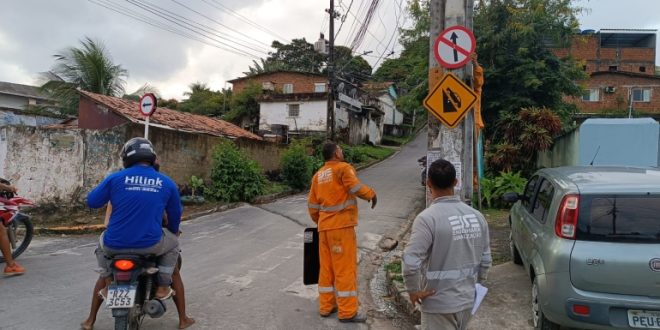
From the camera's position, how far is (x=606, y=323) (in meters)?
3.72

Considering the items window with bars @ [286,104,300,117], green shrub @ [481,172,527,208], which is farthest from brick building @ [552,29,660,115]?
green shrub @ [481,172,527,208]

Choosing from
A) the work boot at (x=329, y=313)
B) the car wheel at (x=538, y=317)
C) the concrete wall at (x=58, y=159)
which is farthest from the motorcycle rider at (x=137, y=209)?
the concrete wall at (x=58, y=159)

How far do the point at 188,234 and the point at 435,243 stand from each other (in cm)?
788

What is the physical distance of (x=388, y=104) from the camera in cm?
4628

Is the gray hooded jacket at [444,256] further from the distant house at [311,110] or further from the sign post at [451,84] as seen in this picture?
the distant house at [311,110]

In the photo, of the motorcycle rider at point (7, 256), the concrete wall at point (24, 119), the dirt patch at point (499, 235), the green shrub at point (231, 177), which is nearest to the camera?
the motorcycle rider at point (7, 256)

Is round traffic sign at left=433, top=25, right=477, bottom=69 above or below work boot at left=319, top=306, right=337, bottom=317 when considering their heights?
above

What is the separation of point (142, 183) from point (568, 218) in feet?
11.7

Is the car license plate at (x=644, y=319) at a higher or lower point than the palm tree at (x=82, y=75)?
lower

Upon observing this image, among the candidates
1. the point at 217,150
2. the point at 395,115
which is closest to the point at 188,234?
the point at 217,150

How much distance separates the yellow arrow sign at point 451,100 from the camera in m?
5.45

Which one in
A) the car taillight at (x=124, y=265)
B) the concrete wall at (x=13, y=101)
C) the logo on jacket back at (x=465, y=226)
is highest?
the concrete wall at (x=13, y=101)

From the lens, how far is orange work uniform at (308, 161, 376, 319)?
4820 millimetres

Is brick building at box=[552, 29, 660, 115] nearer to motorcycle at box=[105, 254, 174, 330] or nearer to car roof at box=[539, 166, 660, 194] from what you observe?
car roof at box=[539, 166, 660, 194]
